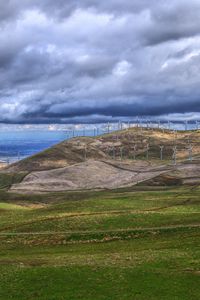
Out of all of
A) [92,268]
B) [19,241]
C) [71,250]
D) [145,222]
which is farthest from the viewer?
[145,222]

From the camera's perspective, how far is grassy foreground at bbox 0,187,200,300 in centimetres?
4256

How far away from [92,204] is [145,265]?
70.7 meters

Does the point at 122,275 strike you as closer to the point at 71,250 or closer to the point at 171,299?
the point at 171,299

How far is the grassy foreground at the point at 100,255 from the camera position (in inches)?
1676

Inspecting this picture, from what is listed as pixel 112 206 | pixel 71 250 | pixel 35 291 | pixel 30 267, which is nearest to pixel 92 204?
pixel 112 206

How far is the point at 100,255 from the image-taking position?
59062 mm

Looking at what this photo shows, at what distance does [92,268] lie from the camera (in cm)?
4941

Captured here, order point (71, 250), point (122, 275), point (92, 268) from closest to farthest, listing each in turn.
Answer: point (122, 275), point (92, 268), point (71, 250)

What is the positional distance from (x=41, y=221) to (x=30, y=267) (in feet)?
131

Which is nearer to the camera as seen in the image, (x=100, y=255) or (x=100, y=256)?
(x=100, y=256)

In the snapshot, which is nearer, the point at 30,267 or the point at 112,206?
the point at 30,267

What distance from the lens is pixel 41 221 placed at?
9069cm

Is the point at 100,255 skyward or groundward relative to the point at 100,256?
groundward

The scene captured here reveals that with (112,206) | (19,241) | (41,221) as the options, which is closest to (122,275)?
(19,241)
